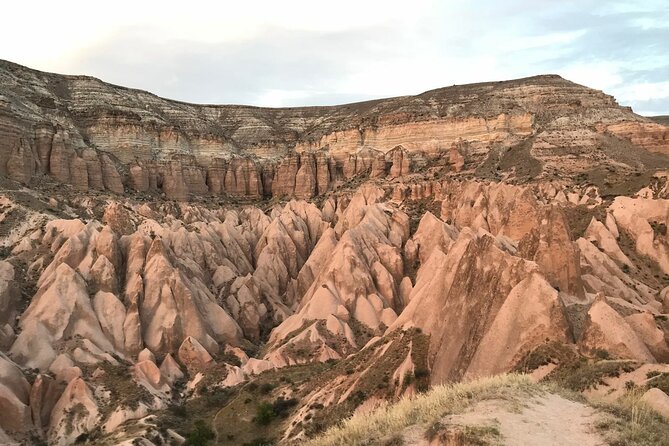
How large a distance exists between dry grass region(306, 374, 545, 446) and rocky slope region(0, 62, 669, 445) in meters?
3.85

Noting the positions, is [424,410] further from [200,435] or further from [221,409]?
[221,409]

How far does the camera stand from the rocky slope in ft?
65.5

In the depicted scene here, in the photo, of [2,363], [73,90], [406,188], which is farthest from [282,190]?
[2,363]

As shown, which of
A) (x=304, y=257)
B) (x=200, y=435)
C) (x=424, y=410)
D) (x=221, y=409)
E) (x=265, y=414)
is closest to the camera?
(x=424, y=410)

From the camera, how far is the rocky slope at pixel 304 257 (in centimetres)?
1997

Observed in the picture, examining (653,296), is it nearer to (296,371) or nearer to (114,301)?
(296,371)

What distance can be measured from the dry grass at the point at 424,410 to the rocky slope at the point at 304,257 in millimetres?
3850

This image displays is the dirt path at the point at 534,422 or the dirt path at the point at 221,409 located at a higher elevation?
the dirt path at the point at 534,422

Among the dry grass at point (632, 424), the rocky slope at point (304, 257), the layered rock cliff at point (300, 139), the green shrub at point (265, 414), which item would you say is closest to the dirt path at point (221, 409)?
the rocky slope at point (304, 257)

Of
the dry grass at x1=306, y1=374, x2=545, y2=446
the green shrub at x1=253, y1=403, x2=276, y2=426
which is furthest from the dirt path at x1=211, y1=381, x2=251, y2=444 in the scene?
the dry grass at x1=306, y1=374, x2=545, y2=446

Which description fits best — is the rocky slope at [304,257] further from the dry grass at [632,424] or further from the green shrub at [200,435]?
the dry grass at [632,424]

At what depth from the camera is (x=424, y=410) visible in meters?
10.7

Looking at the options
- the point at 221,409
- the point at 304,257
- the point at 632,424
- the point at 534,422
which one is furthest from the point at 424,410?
the point at 304,257

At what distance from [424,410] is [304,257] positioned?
138ft
